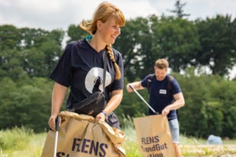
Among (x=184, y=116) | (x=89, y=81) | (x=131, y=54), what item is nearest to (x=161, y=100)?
(x=89, y=81)

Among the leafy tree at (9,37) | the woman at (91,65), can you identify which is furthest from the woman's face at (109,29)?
the leafy tree at (9,37)

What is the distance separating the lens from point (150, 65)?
38.8 meters

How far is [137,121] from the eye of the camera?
16.7 ft

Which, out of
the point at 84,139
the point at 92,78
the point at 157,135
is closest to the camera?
the point at 84,139

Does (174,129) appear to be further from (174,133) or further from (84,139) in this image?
(84,139)

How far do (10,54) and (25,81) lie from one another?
323cm

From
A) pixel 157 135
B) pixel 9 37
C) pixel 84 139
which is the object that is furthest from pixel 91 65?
pixel 9 37

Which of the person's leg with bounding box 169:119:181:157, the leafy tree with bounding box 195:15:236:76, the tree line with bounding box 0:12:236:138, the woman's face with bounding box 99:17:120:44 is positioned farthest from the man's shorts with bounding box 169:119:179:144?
the leafy tree with bounding box 195:15:236:76

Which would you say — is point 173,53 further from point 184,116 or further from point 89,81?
point 89,81

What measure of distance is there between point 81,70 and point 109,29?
31cm

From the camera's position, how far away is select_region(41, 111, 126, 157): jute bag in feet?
8.27

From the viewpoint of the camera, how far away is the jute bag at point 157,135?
196 inches

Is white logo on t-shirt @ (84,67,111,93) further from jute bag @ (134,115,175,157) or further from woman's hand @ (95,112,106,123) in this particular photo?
jute bag @ (134,115,175,157)

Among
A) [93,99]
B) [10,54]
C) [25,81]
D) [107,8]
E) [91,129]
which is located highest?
[10,54]
